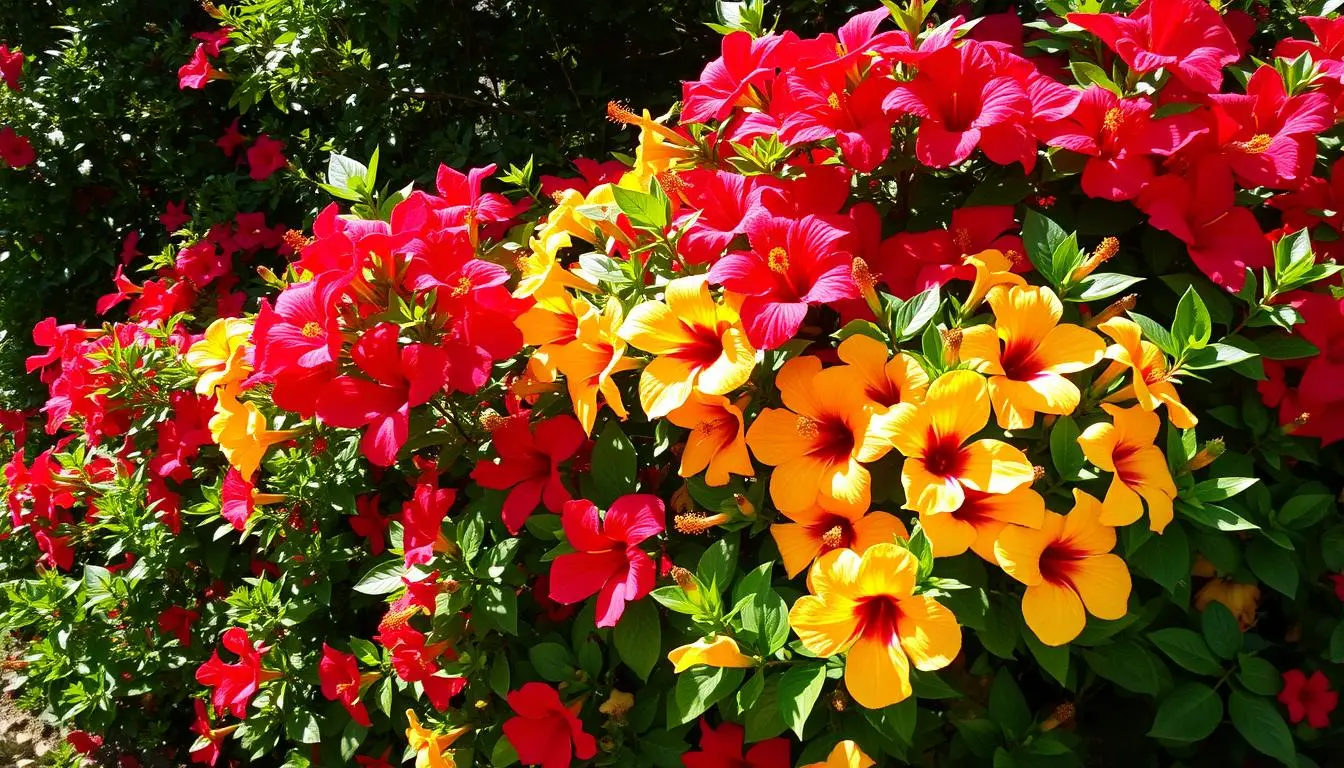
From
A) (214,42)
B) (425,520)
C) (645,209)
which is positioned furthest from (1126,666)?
(214,42)

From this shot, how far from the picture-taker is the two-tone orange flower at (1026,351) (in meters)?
1.18

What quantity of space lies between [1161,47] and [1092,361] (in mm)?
609

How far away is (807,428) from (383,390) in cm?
70

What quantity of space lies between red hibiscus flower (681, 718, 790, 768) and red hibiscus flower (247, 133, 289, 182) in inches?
96.3

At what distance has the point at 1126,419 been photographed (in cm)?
121

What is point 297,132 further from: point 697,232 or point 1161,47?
point 1161,47

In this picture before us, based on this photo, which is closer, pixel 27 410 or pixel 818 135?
pixel 818 135

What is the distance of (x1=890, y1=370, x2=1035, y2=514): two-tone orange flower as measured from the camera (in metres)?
1.12

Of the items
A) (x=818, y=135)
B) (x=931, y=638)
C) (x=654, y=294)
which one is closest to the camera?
(x=931, y=638)

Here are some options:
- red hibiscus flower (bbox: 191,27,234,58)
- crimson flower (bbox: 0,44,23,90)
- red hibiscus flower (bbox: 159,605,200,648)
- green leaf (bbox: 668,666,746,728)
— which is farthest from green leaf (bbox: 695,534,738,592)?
crimson flower (bbox: 0,44,23,90)

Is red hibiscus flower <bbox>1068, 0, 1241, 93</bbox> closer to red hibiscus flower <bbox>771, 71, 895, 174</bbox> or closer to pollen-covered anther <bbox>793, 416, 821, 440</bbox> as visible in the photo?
red hibiscus flower <bbox>771, 71, 895, 174</bbox>

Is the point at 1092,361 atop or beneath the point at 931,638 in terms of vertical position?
atop

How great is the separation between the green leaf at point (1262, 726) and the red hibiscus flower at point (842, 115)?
1010 millimetres

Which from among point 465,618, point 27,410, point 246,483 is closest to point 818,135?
point 465,618
